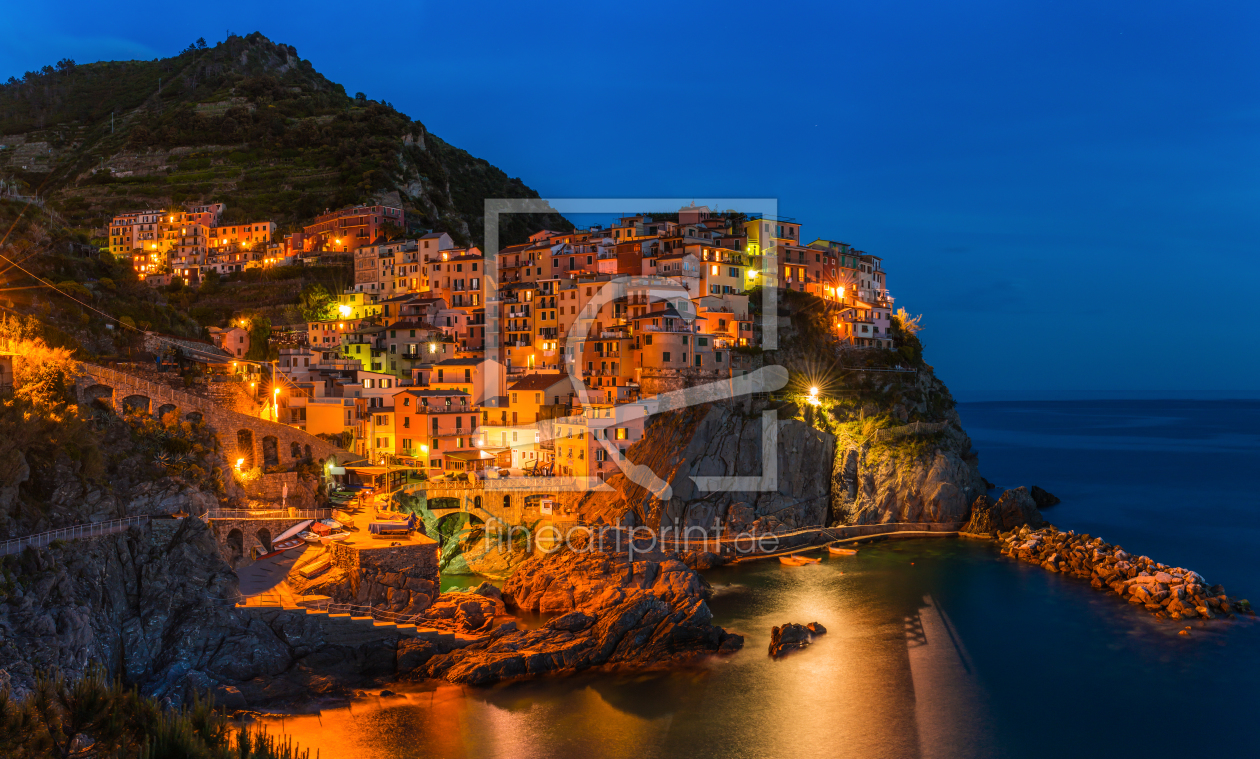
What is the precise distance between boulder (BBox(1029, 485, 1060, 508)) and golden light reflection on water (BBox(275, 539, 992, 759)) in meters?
29.4

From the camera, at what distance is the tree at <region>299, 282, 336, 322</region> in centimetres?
5869

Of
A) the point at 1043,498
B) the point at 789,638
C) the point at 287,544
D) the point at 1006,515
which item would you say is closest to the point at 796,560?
the point at 789,638

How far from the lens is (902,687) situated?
80.2 ft

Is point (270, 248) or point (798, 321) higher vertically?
point (270, 248)

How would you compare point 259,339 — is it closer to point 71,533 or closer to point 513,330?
point 513,330

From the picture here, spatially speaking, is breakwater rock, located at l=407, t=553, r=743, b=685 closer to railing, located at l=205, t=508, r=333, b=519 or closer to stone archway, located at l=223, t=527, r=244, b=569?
railing, located at l=205, t=508, r=333, b=519

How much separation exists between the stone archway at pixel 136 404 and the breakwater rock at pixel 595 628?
14.8 m

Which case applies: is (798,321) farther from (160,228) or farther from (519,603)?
(160,228)

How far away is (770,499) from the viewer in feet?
131

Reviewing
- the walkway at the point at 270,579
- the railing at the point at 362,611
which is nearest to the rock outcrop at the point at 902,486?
the railing at the point at 362,611

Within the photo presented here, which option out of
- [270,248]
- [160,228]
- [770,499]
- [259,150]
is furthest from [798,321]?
[259,150]

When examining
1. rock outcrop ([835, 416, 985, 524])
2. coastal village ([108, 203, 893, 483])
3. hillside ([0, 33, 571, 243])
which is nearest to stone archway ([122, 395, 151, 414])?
coastal village ([108, 203, 893, 483])

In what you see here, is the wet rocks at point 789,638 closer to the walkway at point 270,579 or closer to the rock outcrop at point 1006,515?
the walkway at point 270,579

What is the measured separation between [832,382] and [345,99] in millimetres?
88859
